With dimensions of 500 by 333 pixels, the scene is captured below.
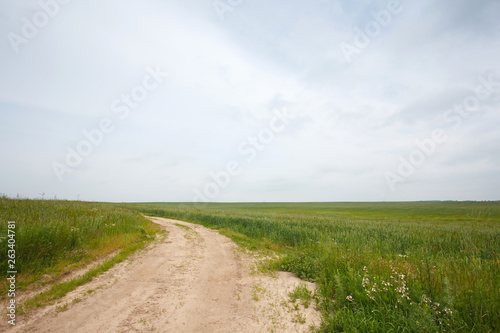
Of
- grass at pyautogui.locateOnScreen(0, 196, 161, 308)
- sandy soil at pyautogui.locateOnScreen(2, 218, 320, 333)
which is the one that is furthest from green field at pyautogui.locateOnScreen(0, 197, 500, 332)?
sandy soil at pyautogui.locateOnScreen(2, 218, 320, 333)

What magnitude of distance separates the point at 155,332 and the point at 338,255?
5.64 m

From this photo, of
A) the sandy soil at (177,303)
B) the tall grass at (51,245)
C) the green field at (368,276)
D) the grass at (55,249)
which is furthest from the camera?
the tall grass at (51,245)

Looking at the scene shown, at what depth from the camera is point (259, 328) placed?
14.5 ft

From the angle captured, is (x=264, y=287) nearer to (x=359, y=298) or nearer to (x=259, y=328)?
(x=259, y=328)

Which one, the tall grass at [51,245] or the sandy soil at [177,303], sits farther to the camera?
the tall grass at [51,245]

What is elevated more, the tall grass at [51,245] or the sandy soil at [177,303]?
the tall grass at [51,245]

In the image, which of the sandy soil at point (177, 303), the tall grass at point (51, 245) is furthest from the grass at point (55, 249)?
the sandy soil at point (177, 303)

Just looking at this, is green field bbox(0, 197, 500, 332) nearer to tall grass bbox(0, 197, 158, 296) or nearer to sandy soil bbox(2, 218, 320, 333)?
tall grass bbox(0, 197, 158, 296)

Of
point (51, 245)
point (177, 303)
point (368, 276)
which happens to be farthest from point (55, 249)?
point (368, 276)

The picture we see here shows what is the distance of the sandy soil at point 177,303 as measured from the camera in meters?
4.27

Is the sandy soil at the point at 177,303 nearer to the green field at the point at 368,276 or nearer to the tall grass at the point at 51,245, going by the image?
the green field at the point at 368,276

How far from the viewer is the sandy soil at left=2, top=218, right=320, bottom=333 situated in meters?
4.27

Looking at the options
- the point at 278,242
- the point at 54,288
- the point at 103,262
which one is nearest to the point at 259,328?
the point at 54,288

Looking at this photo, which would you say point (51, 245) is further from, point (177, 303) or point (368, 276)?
point (368, 276)
